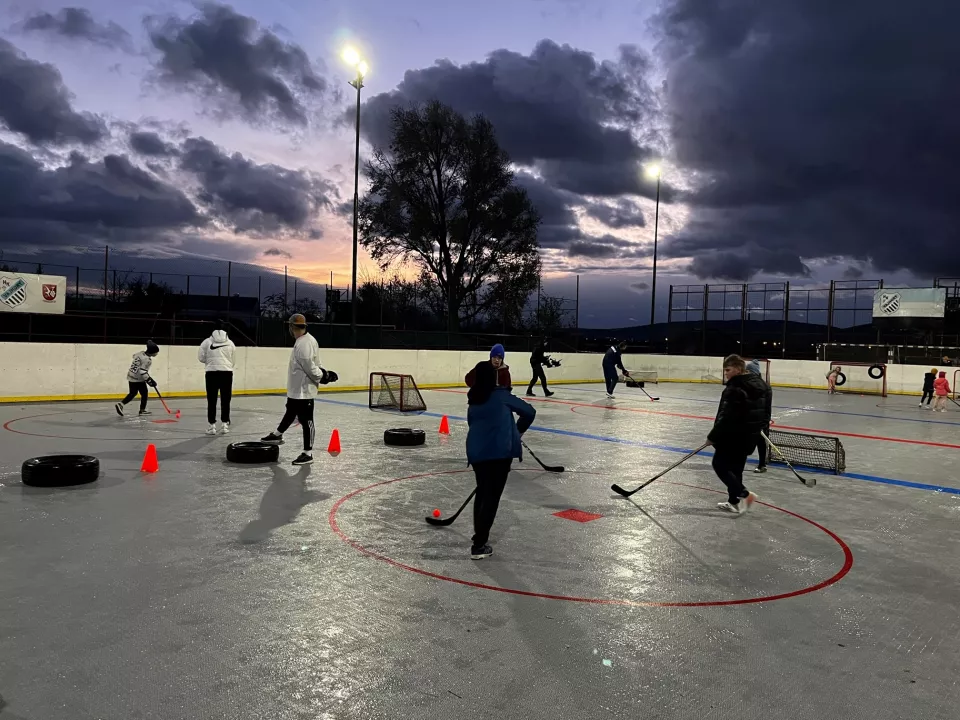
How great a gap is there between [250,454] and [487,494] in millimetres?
4538

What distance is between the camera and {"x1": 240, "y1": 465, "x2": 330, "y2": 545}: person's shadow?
5.36 meters

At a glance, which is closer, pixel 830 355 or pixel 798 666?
pixel 798 666

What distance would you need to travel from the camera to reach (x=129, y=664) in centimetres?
310

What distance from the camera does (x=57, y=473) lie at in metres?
6.75

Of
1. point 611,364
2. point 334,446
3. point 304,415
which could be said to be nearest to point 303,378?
point 304,415

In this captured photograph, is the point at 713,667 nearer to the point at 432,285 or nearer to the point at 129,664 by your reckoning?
the point at 129,664

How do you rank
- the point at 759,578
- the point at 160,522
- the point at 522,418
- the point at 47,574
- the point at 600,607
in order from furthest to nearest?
1. the point at 160,522
2. the point at 522,418
3. the point at 759,578
4. the point at 47,574
5. the point at 600,607

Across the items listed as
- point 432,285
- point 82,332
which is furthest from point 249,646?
point 432,285

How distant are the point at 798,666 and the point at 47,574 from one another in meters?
4.53

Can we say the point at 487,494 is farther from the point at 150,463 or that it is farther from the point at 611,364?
the point at 611,364

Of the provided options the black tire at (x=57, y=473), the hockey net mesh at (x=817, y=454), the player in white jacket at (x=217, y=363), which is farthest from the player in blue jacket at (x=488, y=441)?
the player in white jacket at (x=217, y=363)

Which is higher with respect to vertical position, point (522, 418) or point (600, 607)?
point (522, 418)

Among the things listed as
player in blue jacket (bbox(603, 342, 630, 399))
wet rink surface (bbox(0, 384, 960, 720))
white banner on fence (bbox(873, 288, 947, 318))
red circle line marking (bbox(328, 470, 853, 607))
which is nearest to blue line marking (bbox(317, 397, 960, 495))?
wet rink surface (bbox(0, 384, 960, 720))

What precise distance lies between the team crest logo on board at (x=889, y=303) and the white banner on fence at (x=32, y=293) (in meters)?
36.9
